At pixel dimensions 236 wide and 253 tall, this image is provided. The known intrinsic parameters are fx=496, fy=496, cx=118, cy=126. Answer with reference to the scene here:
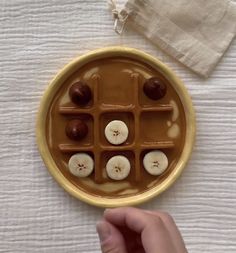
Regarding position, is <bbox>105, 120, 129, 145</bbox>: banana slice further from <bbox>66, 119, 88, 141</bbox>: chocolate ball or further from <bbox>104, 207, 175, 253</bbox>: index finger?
<bbox>104, 207, 175, 253</bbox>: index finger

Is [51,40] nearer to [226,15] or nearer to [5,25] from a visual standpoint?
[5,25]

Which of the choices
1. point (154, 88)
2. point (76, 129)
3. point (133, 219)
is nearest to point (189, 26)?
point (154, 88)

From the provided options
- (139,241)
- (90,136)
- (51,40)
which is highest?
(51,40)

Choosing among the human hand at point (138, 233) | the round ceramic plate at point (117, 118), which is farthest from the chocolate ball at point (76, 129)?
the human hand at point (138, 233)

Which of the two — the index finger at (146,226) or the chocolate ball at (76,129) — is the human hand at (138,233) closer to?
the index finger at (146,226)

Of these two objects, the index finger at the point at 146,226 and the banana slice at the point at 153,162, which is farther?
the banana slice at the point at 153,162

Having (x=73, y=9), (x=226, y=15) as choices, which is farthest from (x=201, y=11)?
(x=73, y=9)

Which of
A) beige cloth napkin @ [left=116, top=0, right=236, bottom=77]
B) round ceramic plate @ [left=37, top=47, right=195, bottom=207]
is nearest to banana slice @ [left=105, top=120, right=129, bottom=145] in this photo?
round ceramic plate @ [left=37, top=47, right=195, bottom=207]
